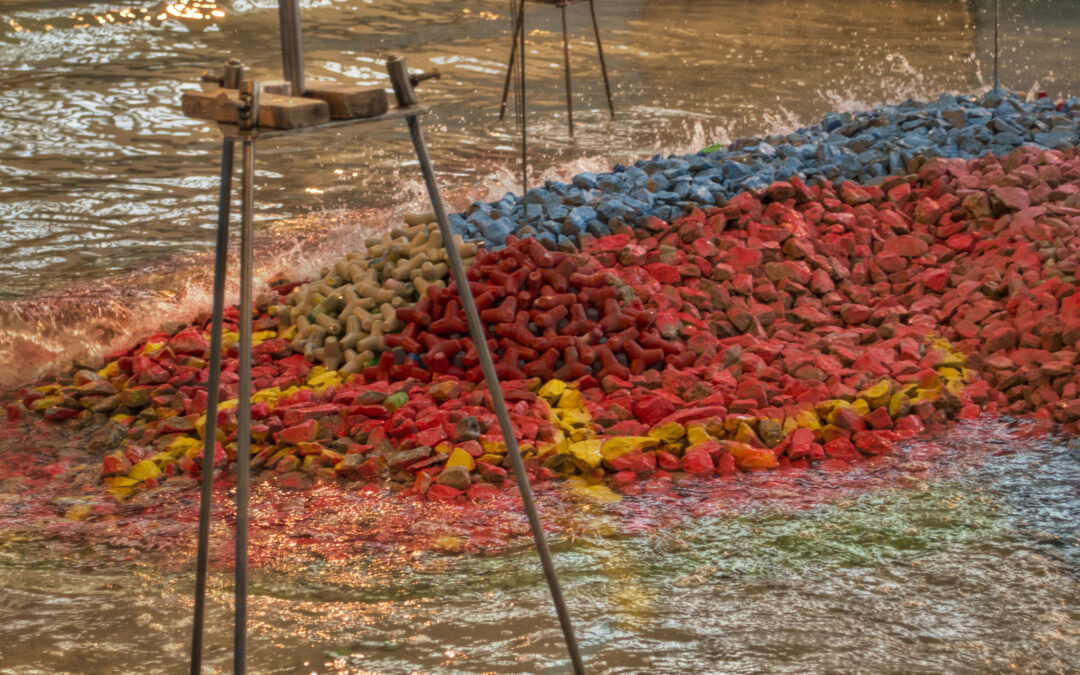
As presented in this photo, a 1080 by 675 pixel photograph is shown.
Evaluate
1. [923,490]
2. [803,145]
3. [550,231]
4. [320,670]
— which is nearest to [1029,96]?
[803,145]

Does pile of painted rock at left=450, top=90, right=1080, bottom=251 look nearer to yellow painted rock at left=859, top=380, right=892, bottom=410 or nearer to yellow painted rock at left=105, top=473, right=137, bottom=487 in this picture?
yellow painted rock at left=859, top=380, right=892, bottom=410

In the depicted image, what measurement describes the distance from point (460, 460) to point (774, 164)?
187cm

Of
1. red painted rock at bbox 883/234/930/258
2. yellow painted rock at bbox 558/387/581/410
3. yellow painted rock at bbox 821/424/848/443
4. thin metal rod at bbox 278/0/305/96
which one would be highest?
thin metal rod at bbox 278/0/305/96

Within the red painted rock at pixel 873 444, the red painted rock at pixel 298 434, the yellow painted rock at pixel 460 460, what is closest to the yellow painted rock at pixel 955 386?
the red painted rock at pixel 873 444

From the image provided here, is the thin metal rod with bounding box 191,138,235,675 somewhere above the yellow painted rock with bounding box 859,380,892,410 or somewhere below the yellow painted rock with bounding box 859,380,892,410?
above

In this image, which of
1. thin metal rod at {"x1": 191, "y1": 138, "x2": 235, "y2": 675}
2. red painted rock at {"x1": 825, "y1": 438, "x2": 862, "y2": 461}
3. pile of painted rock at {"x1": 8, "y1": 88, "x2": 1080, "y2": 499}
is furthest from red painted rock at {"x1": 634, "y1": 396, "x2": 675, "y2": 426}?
thin metal rod at {"x1": 191, "y1": 138, "x2": 235, "y2": 675}

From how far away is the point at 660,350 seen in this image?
99.0 inches

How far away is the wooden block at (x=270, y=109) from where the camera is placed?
3.37 ft

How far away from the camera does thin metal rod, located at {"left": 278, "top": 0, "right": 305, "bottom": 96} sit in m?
1.12

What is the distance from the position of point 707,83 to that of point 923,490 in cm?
475

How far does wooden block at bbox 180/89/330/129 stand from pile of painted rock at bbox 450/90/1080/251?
6.22ft

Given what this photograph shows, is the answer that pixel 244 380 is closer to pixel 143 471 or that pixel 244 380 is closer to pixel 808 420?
Result: pixel 143 471

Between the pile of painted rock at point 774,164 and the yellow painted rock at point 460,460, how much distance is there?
95 centimetres

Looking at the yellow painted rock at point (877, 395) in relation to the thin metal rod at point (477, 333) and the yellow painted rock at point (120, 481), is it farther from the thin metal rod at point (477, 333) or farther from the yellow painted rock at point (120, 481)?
the yellow painted rock at point (120, 481)
